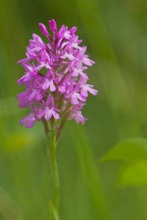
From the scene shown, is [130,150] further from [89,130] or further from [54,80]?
[89,130]

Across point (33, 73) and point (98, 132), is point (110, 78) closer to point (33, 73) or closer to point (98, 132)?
point (98, 132)

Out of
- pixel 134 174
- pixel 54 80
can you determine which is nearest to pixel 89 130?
pixel 134 174

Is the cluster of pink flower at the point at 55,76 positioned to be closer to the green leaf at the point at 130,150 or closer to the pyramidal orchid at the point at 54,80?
the pyramidal orchid at the point at 54,80

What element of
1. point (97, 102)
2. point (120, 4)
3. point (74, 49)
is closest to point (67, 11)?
point (120, 4)

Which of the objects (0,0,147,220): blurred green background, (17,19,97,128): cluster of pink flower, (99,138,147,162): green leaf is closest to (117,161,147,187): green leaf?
(0,0,147,220): blurred green background

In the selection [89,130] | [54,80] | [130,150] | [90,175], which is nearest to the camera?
[130,150]

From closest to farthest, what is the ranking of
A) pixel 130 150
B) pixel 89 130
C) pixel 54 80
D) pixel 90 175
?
pixel 130 150, pixel 54 80, pixel 90 175, pixel 89 130
